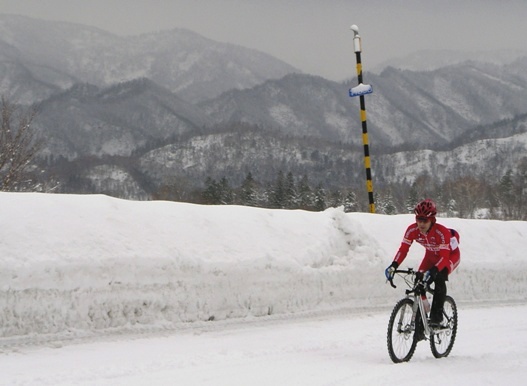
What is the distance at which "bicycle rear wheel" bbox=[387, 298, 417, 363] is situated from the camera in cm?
723

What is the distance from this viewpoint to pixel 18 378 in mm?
6328

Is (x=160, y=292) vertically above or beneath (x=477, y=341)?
above

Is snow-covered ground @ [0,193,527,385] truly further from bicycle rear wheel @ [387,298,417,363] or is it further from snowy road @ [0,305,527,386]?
bicycle rear wheel @ [387,298,417,363]

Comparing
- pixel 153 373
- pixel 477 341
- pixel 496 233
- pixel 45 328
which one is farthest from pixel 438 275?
pixel 496 233

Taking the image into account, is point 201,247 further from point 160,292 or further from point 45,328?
point 45,328

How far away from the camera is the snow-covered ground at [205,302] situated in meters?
6.96

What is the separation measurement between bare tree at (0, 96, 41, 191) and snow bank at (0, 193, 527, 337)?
8.98m

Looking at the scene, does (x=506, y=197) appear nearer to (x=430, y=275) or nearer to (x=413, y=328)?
(x=430, y=275)

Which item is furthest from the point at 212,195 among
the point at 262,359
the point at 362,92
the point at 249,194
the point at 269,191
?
the point at 262,359

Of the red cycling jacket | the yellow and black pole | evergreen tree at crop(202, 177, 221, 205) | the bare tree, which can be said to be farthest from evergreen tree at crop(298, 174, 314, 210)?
the red cycling jacket

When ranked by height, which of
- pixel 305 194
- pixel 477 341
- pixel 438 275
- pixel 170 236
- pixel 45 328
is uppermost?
pixel 305 194

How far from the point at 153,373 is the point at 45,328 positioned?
2229 millimetres

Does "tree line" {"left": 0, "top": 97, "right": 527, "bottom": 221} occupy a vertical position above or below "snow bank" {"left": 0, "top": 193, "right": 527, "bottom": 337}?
above

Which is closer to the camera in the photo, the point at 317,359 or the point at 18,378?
the point at 18,378
